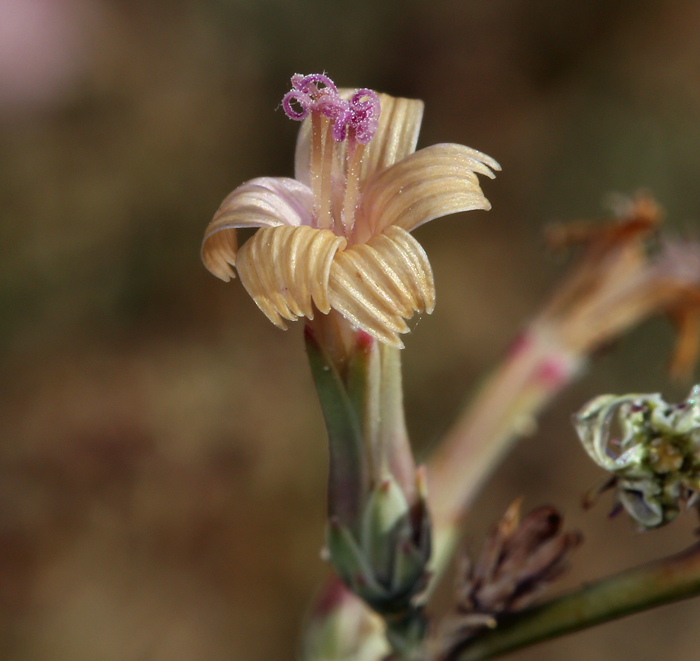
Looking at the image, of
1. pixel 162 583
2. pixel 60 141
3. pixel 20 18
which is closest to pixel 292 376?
pixel 162 583

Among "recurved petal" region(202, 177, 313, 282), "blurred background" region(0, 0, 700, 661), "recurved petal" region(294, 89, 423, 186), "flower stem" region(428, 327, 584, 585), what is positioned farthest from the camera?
"blurred background" region(0, 0, 700, 661)

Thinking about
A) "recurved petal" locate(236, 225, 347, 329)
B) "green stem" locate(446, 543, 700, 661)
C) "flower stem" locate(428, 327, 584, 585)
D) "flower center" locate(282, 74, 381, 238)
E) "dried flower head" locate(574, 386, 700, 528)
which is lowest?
"green stem" locate(446, 543, 700, 661)

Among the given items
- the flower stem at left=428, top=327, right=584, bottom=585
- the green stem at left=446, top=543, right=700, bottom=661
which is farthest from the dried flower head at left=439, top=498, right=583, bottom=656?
the flower stem at left=428, top=327, right=584, bottom=585

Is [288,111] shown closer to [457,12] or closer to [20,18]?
[20,18]

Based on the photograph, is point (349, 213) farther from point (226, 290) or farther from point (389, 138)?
point (226, 290)

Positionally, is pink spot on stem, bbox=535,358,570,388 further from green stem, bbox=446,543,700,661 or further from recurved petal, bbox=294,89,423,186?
recurved petal, bbox=294,89,423,186

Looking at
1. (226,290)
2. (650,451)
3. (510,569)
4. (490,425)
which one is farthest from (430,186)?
(226,290)

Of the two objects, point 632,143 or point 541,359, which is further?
point 632,143

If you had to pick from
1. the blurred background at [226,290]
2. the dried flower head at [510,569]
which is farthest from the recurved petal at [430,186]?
the blurred background at [226,290]
